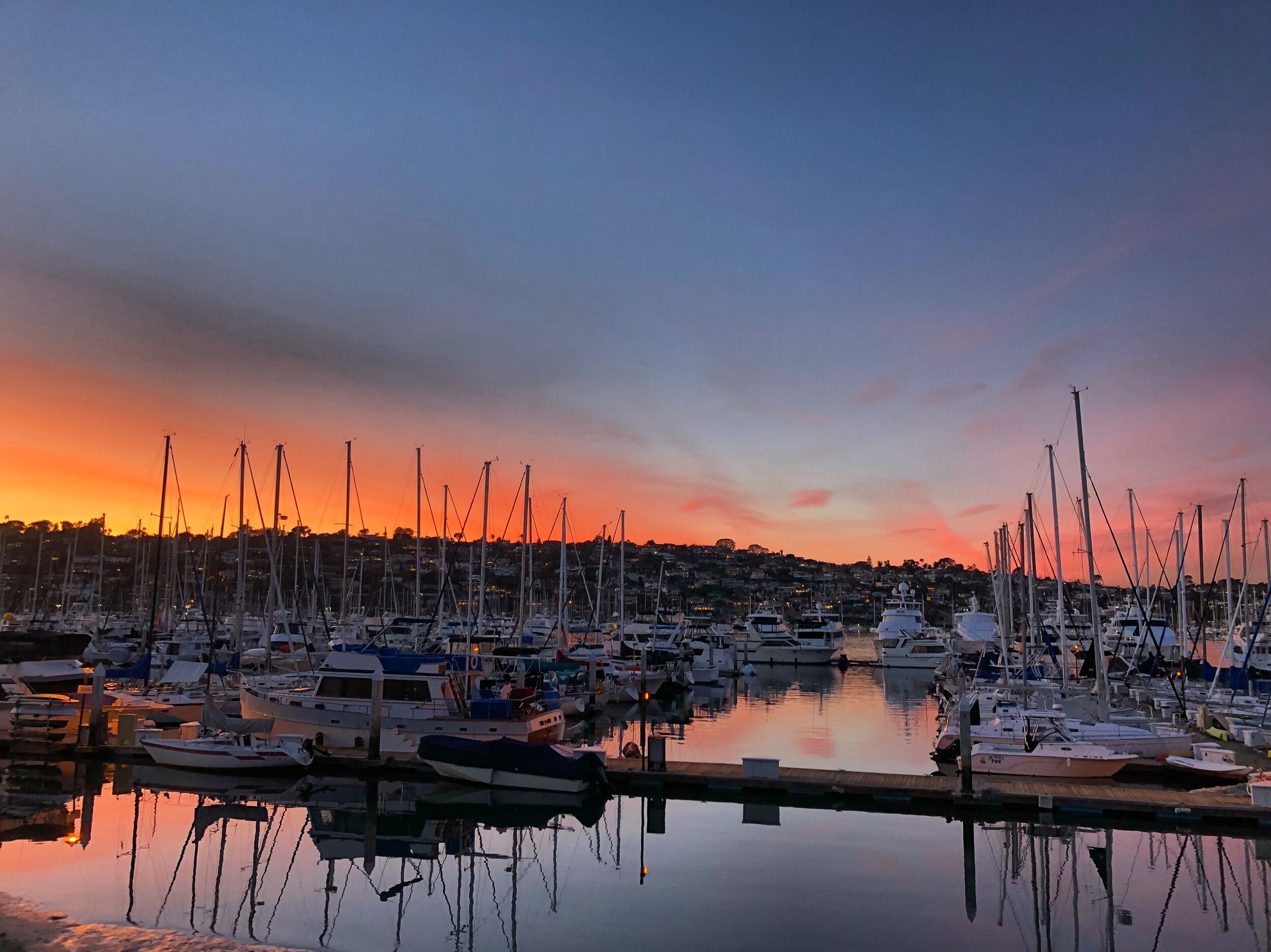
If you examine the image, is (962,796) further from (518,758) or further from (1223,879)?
(518,758)

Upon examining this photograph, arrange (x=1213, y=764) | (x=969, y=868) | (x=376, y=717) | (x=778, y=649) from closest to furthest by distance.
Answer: (x=969, y=868) → (x=1213, y=764) → (x=376, y=717) → (x=778, y=649)

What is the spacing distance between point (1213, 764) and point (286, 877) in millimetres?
24531

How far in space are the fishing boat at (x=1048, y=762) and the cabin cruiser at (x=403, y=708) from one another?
43.1 feet

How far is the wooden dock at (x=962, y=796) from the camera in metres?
20.7

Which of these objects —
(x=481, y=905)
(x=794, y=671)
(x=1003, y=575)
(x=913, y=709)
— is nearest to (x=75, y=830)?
(x=481, y=905)

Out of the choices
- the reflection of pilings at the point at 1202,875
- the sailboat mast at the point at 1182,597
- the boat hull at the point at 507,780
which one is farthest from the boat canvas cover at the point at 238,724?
the sailboat mast at the point at 1182,597

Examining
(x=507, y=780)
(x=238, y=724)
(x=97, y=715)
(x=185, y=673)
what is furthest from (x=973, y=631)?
(x=97, y=715)

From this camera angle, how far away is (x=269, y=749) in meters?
26.2

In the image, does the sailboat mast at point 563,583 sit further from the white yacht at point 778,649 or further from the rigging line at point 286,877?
the rigging line at point 286,877

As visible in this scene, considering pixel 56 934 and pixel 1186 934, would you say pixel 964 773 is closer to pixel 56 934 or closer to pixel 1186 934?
pixel 1186 934

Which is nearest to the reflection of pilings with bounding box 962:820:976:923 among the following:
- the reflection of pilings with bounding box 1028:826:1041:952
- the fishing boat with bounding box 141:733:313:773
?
the reflection of pilings with bounding box 1028:826:1041:952

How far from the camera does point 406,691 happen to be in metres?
28.6

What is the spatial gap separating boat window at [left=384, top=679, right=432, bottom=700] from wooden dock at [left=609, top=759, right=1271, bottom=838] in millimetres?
7080

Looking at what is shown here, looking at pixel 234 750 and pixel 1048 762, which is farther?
pixel 234 750
